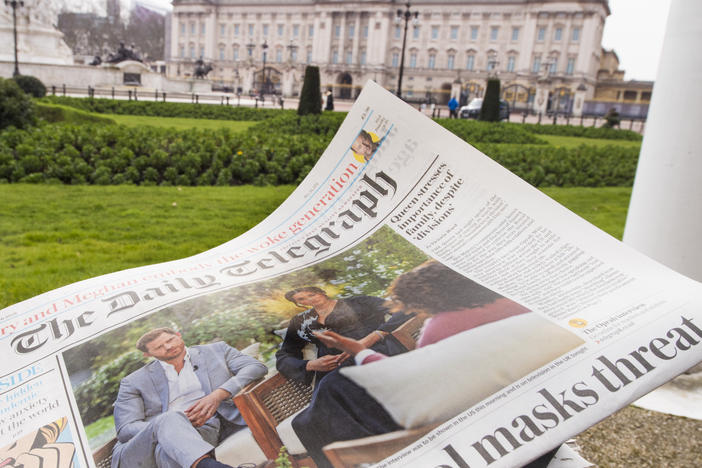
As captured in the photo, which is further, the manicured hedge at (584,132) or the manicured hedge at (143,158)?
the manicured hedge at (584,132)

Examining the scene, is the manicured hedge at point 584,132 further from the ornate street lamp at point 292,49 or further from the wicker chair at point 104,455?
the ornate street lamp at point 292,49

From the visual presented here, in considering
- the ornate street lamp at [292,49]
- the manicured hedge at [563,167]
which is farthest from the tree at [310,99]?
the ornate street lamp at [292,49]

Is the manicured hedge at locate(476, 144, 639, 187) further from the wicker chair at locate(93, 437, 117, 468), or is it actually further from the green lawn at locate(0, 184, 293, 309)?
the wicker chair at locate(93, 437, 117, 468)

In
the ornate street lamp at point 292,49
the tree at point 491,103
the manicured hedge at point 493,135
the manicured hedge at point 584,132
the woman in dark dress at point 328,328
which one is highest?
the ornate street lamp at point 292,49

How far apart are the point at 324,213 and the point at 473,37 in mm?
27404

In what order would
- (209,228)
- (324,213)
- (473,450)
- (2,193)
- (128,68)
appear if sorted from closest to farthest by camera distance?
(473,450), (324,213), (209,228), (2,193), (128,68)

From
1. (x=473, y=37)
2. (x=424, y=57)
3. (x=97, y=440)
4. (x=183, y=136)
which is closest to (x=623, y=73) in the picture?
(x=473, y=37)

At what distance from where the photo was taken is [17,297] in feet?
3.09

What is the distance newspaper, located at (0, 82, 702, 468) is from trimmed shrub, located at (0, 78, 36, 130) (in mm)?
2836

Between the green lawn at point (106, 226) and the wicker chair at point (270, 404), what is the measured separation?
0.70 m

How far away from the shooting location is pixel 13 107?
2.87m

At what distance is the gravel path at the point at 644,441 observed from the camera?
0.64m

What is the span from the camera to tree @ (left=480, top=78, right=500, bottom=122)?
8.77m

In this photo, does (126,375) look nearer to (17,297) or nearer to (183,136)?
(17,297)
